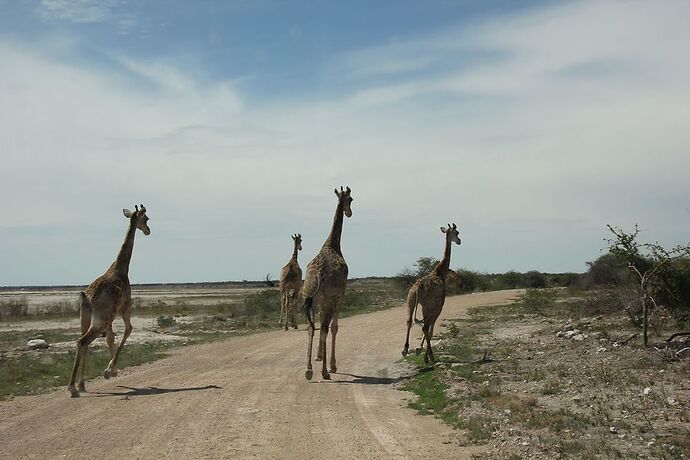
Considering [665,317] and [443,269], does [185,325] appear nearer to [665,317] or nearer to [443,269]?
[443,269]

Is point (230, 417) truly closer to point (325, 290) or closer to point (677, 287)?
point (325, 290)

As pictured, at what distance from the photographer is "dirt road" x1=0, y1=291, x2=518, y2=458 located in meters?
9.73

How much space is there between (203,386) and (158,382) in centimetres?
161

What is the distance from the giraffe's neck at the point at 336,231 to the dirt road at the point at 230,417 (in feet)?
10.5

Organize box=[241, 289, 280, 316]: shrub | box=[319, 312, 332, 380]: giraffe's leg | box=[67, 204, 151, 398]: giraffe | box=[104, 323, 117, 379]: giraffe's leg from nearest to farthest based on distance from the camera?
box=[67, 204, 151, 398]: giraffe, box=[319, 312, 332, 380]: giraffe's leg, box=[104, 323, 117, 379]: giraffe's leg, box=[241, 289, 280, 316]: shrub

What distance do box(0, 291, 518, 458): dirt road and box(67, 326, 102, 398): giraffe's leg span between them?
0.25 m

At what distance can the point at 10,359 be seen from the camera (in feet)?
70.4

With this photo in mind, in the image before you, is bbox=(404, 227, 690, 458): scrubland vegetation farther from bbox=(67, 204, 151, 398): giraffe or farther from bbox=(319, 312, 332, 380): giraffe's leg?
bbox=(67, 204, 151, 398): giraffe

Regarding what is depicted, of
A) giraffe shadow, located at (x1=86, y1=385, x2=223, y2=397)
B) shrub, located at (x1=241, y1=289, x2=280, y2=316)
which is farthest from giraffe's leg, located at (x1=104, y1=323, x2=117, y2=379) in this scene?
shrub, located at (x1=241, y1=289, x2=280, y2=316)

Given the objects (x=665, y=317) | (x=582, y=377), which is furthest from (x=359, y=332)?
(x=582, y=377)

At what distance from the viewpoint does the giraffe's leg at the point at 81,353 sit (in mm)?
14220

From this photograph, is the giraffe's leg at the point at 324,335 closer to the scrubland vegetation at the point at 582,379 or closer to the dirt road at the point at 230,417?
the dirt road at the point at 230,417

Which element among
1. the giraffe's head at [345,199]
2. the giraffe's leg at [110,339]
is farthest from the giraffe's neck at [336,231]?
the giraffe's leg at [110,339]

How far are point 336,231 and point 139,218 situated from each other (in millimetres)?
5396
